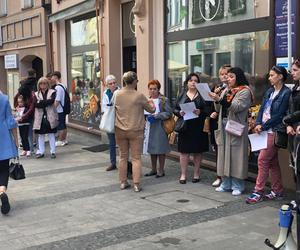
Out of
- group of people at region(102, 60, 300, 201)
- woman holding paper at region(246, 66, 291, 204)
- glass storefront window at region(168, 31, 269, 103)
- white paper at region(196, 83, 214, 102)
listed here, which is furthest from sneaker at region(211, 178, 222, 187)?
glass storefront window at region(168, 31, 269, 103)

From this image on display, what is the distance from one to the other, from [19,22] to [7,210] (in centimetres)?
1271

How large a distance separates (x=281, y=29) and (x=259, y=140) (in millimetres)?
1640

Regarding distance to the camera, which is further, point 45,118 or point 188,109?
point 45,118

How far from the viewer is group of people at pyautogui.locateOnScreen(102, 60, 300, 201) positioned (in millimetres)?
5973

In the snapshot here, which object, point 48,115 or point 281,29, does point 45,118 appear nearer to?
point 48,115

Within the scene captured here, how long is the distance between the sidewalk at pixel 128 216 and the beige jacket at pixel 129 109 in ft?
3.11

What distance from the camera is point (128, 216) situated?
592 centimetres

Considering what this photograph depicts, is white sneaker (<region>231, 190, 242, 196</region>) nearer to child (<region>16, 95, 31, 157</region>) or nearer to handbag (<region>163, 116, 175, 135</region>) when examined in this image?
handbag (<region>163, 116, 175, 135</region>)

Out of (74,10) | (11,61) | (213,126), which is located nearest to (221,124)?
→ (213,126)

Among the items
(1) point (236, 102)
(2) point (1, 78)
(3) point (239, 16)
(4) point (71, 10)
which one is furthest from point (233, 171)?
(2) point (1, 78)

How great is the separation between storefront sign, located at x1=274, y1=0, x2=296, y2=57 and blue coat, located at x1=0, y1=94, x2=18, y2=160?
3.63 meters

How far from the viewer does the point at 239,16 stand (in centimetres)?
783

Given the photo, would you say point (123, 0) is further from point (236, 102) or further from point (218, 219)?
point (218, 219)

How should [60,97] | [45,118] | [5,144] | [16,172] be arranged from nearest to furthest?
[5,144] < [16,172] < [45,118] < [60,97]
